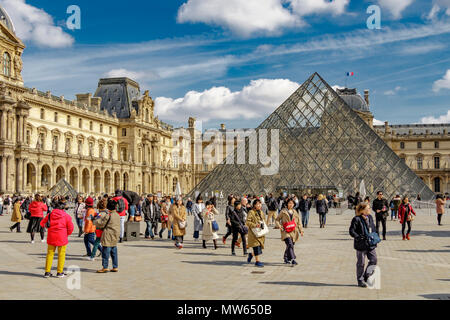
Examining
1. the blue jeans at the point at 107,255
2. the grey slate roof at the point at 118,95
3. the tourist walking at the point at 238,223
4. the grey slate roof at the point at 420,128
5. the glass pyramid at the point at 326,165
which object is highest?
the grey slate roof at the point at 118,95

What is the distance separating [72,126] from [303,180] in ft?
109

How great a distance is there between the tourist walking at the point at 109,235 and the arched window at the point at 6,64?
37.9 meters

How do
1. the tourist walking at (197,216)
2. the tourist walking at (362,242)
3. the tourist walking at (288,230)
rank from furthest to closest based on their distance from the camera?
1. the tourist walking at (197,216)
2. the tourist walking at (288,230)
3. the tourist walking at (362,242)

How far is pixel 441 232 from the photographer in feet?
53.5

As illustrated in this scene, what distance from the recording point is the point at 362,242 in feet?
24.6

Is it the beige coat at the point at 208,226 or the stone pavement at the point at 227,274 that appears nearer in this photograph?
the stone pavement at the point at 227,274

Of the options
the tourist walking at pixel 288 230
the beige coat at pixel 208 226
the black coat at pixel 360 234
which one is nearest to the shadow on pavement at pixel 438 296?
the black coat at pixel 360 234

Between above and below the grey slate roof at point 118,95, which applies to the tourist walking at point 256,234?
below

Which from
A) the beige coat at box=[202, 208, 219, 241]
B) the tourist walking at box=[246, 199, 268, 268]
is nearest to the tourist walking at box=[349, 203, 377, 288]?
the tourist walking at box=[246, 199, 268, 268]

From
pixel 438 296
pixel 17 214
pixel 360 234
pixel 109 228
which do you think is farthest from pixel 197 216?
pixel 438 296

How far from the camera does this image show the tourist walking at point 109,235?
8727 millimetres

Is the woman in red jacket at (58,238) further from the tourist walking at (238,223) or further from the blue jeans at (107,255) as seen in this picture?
the tourist walking at (238,223)
